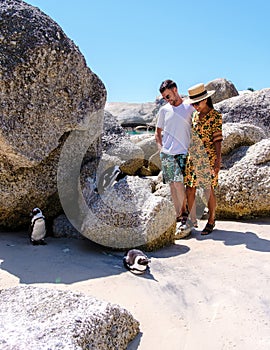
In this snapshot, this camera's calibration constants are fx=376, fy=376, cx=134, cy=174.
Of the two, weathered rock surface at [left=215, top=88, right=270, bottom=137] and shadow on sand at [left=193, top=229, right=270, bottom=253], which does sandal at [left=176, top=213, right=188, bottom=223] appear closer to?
shadow on sand at [left=193, top=229, right=270, bottom=253]

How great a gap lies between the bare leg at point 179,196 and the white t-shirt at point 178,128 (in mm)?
376

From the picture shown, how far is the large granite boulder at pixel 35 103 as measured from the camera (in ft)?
12.1

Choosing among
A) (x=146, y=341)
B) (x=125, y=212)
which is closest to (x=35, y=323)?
(x=146, y=341)

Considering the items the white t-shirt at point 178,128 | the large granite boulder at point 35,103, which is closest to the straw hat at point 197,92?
the white t-shirt at point 178,128

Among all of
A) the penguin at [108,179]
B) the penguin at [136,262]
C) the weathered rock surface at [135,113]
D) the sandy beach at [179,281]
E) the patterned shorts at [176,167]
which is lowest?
the sandy beach at [179,281]

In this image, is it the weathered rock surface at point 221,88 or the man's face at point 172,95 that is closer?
the man's face at point 172,95

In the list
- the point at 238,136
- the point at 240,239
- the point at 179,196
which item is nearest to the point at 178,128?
the point at 179,196

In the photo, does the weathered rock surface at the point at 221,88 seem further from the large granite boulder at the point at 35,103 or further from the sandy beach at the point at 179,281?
the sandy beach at the point at 179,281

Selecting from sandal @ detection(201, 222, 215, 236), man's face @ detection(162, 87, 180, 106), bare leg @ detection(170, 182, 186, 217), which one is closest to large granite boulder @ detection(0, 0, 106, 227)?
man's face @ detection(162, 87, 180, 106)

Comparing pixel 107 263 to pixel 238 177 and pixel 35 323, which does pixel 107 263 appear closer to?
pixel 35 323

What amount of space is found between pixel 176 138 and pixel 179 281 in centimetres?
175

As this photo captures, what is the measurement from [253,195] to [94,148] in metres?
2.04

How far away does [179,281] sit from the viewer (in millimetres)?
3072

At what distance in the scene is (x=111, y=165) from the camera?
4930 millimetres
